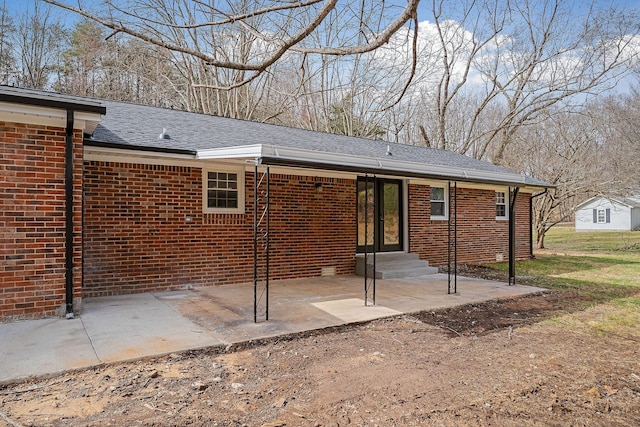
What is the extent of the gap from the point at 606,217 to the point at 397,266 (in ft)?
105

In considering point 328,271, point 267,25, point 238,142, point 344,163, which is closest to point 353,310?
point 344,163

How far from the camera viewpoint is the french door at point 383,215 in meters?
10.2

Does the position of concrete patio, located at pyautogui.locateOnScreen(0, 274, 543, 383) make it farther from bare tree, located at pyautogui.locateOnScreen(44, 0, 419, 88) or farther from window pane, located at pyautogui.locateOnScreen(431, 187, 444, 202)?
window pane, located at pyautogui.locateOnScreen(431, 187, 444, 202)

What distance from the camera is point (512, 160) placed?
2052cm

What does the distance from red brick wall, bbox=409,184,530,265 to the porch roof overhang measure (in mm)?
2704

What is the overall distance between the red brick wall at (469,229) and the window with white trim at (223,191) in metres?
4.70

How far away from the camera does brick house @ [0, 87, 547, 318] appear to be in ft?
17.5

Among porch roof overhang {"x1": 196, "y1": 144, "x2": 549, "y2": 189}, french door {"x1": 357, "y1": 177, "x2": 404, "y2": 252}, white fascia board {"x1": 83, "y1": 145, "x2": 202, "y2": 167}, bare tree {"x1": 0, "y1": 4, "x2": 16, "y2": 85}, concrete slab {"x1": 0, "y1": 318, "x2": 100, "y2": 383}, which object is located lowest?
concrete slab {"x1": 0, "y1": 318, "x2": 100, "y2": 383}

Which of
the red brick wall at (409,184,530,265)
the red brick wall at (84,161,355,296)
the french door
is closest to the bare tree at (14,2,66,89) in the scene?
the red brick wall at (84,161,355,296)

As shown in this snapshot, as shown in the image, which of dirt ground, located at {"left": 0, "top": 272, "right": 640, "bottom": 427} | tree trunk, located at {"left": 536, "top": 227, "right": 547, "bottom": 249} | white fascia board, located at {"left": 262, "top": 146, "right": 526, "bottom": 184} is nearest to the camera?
dirt ground, located at {"left": 0, "top": 272, "right": 640, "bottom": 427}

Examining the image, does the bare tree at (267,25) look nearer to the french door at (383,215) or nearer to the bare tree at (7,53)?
the french door at (383,215)

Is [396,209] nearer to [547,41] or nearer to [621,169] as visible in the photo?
[547,41]

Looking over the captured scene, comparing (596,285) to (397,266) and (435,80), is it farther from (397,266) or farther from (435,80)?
(435,80)

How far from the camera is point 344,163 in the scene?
6434 mm
